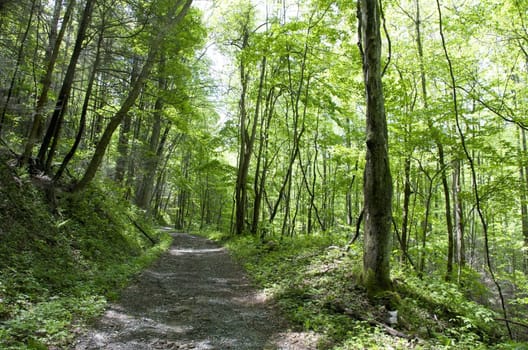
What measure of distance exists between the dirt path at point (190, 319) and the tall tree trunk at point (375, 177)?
1906 millimetres

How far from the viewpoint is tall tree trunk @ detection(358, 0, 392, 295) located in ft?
18.6

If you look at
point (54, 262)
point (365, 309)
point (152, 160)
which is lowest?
point (365, 309)

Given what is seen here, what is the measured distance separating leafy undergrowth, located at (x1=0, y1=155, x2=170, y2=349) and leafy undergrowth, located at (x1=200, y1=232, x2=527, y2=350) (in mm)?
3275

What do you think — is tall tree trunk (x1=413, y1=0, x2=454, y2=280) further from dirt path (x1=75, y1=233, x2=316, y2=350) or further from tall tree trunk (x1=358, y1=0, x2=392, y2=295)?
dirt path (x1=75, y1=233, x2=316, y2=350)

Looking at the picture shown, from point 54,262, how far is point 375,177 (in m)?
6.34

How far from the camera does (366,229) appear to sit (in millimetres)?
5824

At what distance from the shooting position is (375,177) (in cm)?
579

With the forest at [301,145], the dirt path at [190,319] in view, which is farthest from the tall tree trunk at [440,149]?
the dirt path at [190,319]

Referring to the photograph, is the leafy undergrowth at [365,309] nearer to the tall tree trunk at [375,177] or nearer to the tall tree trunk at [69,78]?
the tall tree trunk at [375,177]

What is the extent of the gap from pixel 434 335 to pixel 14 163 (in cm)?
1020

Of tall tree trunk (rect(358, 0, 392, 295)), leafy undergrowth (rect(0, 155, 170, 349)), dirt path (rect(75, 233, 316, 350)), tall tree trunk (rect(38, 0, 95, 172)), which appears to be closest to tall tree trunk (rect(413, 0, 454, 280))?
tall tree trunk (rect(358, 0, 392, 295))

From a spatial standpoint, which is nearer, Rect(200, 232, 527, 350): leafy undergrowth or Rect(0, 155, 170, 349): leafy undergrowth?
Rect(0, 155, 170, 349): leafy undergrowth

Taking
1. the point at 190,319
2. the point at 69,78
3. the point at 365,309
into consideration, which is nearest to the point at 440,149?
the point at 365,309

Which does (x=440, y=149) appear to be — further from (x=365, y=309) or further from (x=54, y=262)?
(x=54, y=262)
